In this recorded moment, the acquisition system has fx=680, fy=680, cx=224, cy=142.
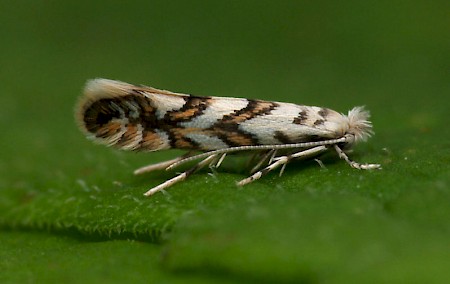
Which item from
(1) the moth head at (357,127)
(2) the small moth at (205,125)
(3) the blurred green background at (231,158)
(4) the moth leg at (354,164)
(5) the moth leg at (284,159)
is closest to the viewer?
(3) the blurred green background at (231,158)

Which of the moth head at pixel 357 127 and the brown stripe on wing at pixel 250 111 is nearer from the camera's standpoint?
the brown stripe on wing at pixel 250 111

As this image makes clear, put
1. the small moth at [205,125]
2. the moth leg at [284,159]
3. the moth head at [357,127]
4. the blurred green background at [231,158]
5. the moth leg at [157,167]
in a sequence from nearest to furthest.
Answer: the blurred green background at [231,158] → the moth leg at [284,159] → the small moth at [205,125] → the moth head at [357,127] → the moth leg at [157,167]

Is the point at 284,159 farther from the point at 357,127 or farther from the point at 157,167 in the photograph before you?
the point at 157,167

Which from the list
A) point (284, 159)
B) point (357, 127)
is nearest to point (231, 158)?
point (284, 159)

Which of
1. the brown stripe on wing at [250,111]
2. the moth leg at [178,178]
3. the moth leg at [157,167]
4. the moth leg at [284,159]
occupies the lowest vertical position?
the moth leg at [157,167]

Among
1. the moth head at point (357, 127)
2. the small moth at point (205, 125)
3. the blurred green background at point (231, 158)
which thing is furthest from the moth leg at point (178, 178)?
the moth head at point (357, 127)

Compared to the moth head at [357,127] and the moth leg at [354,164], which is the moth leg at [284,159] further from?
the moth head at [357,127]

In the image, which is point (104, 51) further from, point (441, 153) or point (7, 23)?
point (441, 153)
